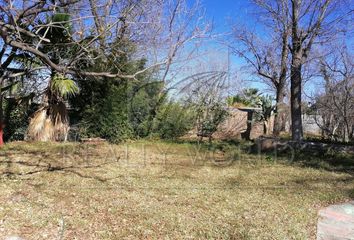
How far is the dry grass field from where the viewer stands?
3.54 m

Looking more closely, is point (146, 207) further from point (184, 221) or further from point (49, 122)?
point (49, 122)

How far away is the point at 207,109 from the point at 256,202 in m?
8.23

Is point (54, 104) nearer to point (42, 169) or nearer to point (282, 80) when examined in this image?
point (42, 169)

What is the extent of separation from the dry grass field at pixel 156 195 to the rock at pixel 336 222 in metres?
0.10

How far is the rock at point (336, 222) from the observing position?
12.0 feet

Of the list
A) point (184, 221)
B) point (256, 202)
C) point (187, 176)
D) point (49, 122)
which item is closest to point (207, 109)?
point (49, 122)

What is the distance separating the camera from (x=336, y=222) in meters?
4.07

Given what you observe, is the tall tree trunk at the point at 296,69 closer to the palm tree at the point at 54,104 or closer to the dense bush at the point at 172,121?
the dense bush at the point at 172,121

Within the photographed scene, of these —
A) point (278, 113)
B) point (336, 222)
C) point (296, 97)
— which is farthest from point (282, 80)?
point (336, 222)

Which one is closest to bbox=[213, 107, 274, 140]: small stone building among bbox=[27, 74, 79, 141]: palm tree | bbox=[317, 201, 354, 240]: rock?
bbox=[27, 74, 79, 141]: palm tree

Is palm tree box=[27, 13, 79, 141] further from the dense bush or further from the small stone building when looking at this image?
the small stone building

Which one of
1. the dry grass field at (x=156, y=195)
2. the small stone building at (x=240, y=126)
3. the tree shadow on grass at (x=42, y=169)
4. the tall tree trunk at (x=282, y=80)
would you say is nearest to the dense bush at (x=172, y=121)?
the small stone building at (x=240, y=126)

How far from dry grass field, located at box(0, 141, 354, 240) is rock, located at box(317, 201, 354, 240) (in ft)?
0.32

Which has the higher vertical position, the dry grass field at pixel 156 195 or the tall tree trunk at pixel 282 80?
the tall tree trunk at pixel 282 80
